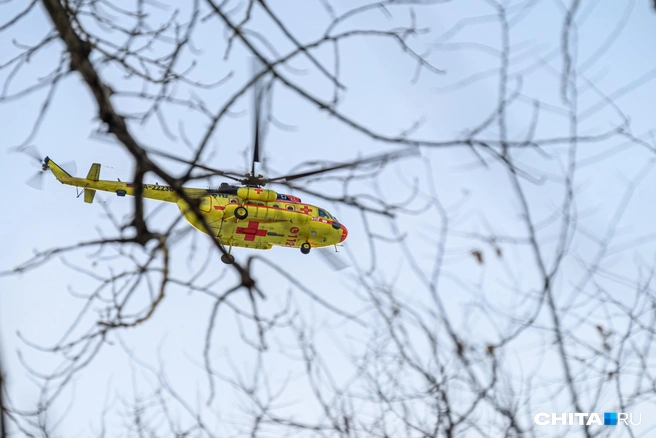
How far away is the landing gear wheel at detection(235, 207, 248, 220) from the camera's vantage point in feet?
36.9

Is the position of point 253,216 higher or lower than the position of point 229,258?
higher

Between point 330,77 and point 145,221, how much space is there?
3.97 ft

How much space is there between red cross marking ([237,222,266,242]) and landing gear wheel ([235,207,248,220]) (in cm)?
41

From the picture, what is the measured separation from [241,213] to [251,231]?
0.71 meters

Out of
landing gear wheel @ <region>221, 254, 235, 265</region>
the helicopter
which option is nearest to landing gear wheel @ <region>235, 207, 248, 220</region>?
the helicopter

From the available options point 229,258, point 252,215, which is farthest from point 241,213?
point 229,258

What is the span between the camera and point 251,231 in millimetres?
11938

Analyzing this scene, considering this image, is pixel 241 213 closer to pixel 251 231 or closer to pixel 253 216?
pixel 253 216

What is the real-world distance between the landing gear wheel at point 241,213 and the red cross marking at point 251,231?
16.2 inches

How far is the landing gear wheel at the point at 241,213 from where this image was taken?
11234mm

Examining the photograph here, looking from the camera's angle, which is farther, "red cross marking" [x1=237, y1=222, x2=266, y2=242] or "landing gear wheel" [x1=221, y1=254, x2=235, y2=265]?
"red cross marking" [x1=237, y1=222, x2=266, y2=242]

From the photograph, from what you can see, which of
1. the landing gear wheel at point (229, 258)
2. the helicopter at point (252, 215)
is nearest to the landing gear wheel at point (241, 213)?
the helicopter at point (252, 215)

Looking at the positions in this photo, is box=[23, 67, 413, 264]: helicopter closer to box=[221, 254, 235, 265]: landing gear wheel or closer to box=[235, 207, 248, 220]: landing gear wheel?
box=[235, 207, 248, 220]: landing gear wheel

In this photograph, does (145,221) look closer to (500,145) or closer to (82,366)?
(82,366)
